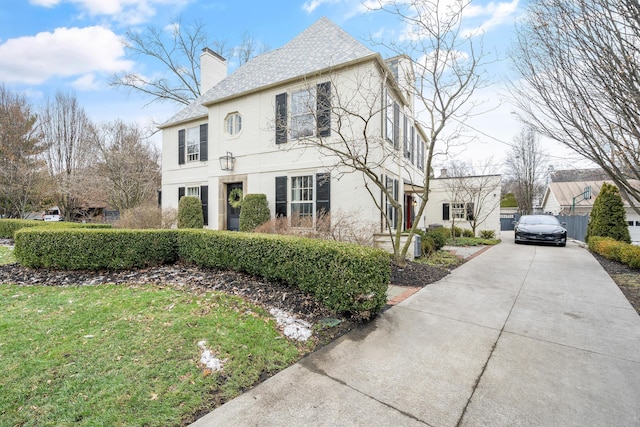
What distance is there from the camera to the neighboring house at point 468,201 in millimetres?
15586

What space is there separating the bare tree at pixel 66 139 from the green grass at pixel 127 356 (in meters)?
20.1

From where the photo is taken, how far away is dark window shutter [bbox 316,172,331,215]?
8.74 m

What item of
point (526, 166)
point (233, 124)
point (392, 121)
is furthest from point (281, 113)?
point (526, 166)

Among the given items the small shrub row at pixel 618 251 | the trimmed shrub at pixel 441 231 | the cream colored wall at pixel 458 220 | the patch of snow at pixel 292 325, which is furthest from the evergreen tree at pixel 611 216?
the patch of snow at pixel 292 325

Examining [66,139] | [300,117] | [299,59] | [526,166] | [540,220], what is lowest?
[540,220]

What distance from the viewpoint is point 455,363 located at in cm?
273

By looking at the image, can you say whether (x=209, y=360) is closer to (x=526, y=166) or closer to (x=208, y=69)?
(x=208, y=69)

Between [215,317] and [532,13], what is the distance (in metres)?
6.93

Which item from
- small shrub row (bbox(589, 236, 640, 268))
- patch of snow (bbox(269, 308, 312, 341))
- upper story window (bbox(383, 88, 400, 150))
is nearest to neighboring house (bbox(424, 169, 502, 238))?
small shrub row (bbox(589, 236, 640, 268))

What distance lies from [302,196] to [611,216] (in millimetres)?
11094

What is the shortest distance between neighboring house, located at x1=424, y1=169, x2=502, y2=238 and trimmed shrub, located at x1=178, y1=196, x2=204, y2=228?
1184cm

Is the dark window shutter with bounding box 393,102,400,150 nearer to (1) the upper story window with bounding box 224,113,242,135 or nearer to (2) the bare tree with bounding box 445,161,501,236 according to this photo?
(1) the upper story window with bounding box 224,113,242,135

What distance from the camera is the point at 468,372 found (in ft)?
8.48

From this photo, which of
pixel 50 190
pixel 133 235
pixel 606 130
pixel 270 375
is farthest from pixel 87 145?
pixel 606 130
